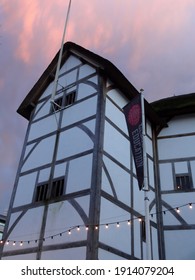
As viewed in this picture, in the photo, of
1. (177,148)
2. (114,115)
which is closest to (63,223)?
(114,115)

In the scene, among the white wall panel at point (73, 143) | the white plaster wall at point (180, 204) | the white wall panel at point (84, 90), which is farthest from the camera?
the white wall panel at point (84, 90)

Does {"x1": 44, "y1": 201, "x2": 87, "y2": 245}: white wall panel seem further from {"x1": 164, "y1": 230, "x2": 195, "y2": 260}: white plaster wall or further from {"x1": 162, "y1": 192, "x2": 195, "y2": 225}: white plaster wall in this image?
{"x1": 162, "y1": 192, "x2": 195, "y2": 225}: white plaster wall

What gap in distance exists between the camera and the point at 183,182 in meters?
13.5

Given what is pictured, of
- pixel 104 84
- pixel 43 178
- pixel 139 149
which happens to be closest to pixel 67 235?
pixel 43 178

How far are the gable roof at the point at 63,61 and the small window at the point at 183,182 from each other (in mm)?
4293

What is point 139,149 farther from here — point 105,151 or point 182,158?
point 182,158

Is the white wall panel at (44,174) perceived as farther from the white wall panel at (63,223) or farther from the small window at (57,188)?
the white wall panel at (63,223)

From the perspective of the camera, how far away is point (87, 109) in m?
12.3

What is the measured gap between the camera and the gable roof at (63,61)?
12.9m

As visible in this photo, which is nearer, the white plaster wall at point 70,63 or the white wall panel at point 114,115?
the white wall panel at point 114,115

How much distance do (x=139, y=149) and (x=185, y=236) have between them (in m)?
5.91

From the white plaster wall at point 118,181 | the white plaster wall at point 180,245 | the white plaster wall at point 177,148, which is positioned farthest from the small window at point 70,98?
the white plaster wall at point 180,245

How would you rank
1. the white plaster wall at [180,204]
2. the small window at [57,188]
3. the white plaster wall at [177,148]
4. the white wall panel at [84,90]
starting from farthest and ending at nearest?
the white plaster wall at [177,148]
the white wall panel at [84,90]
the white plaster wall at [180,204]
the small window at [57,188]
